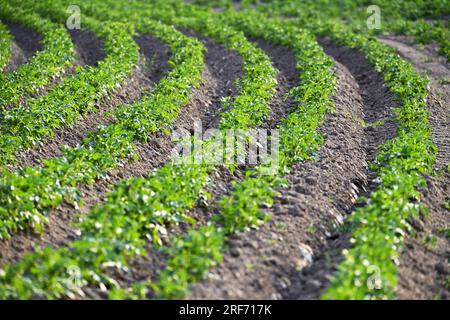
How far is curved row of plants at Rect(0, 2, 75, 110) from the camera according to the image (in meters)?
12.5

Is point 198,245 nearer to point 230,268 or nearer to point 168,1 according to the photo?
point 230,268

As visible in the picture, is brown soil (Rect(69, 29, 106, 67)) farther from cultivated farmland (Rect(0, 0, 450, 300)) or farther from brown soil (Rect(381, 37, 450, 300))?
brown soil (Rect(381, 37, 450, 300))

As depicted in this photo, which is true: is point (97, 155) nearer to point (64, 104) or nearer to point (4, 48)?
point (64, 104)

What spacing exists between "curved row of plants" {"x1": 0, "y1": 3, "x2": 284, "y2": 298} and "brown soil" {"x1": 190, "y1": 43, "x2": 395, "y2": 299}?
86 centimetres

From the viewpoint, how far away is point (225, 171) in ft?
31.3

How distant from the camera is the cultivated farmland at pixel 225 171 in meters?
6.64

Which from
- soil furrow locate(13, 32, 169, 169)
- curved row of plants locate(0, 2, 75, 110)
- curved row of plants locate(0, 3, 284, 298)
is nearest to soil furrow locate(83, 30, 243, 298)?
curved row of plants locate(0, 3, 284, 298)

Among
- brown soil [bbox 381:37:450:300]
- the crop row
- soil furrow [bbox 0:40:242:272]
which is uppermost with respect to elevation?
the crop row

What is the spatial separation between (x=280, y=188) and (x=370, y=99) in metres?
5.47

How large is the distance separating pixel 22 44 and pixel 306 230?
42.9ft

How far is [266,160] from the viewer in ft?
31.3

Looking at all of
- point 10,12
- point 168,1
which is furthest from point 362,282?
point 168,1

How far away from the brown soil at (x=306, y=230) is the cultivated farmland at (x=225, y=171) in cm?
2
